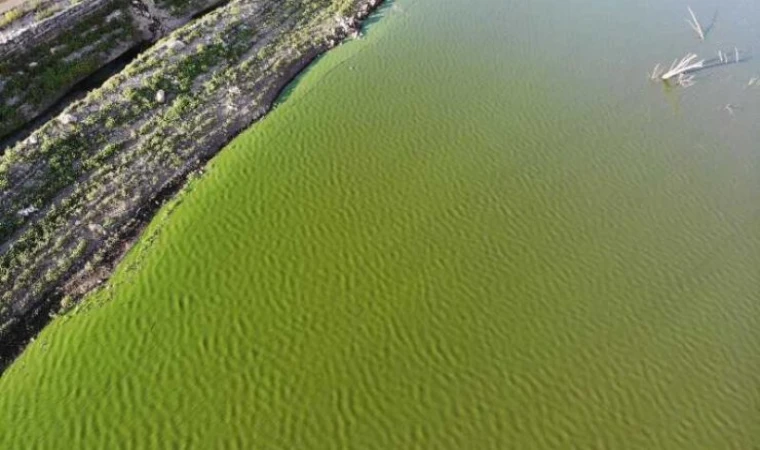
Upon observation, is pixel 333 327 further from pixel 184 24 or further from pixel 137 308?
pixel 184 24

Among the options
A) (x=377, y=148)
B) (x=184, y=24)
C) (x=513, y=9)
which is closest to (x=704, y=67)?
(x=513, y=9)

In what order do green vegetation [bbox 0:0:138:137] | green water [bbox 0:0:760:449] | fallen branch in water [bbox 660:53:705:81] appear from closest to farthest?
green water [bbox 0:0:760:449] → green vegetation [bbox 0:0:138:137] → fallen branch in water [bbox 660:53:705:81]

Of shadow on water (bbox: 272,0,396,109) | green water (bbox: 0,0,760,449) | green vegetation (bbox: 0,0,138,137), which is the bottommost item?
green water (bbox: 0,0,760,449)

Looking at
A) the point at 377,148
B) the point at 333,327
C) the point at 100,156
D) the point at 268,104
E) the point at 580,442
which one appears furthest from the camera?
the point at 268,104

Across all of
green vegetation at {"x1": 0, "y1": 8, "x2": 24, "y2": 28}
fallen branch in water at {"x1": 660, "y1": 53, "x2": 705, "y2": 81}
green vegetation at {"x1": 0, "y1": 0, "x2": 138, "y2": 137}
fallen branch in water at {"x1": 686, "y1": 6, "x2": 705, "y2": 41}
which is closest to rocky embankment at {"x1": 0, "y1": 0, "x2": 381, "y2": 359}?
green vegetation at {"x1": 0, "y1": 0, "x2": 138, "y2": 137}

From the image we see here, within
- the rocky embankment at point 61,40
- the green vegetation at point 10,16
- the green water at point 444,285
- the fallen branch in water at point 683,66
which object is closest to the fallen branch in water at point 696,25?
the fallen branch in water at point 683,66

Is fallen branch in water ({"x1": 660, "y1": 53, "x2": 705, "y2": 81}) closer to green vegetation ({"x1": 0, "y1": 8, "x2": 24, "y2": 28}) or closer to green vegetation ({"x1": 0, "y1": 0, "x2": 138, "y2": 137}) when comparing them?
green vegetation ({"x1": 0, "y1": 0, "x2": 138, "y2": 137})

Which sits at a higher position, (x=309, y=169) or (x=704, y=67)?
(x=309, y=169)

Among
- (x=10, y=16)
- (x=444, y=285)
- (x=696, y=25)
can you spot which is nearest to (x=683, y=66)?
(x=696, y=25)
